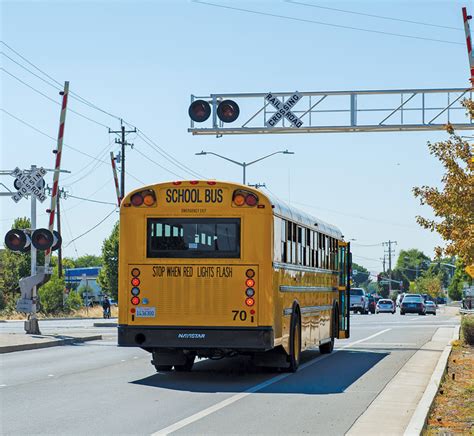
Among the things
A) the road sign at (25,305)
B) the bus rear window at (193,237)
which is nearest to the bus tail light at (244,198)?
the bus rear window at (193,237)

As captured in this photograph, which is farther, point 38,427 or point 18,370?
point 18,370

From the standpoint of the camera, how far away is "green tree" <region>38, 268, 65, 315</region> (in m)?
60.5

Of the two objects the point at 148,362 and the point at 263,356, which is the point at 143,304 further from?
the point at 148,362

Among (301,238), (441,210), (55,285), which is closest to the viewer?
(301,238)

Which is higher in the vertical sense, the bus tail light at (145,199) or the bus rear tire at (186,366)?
the bus tail light at (145,199)

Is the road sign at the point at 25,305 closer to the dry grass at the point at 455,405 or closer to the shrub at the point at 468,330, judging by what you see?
the shrub at the point at 468,330

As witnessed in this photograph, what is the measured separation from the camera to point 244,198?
1630 cm

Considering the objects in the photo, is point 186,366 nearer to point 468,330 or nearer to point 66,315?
point 468,330

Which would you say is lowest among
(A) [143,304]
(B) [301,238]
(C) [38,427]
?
(C) [38,427]

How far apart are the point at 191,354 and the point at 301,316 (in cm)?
229

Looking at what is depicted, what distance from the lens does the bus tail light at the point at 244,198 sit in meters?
16.3

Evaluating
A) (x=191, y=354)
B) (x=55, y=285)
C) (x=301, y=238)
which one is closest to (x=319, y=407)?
(x=191, y=354)

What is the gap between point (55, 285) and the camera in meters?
61.3

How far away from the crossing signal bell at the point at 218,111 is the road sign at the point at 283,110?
1269 mm
